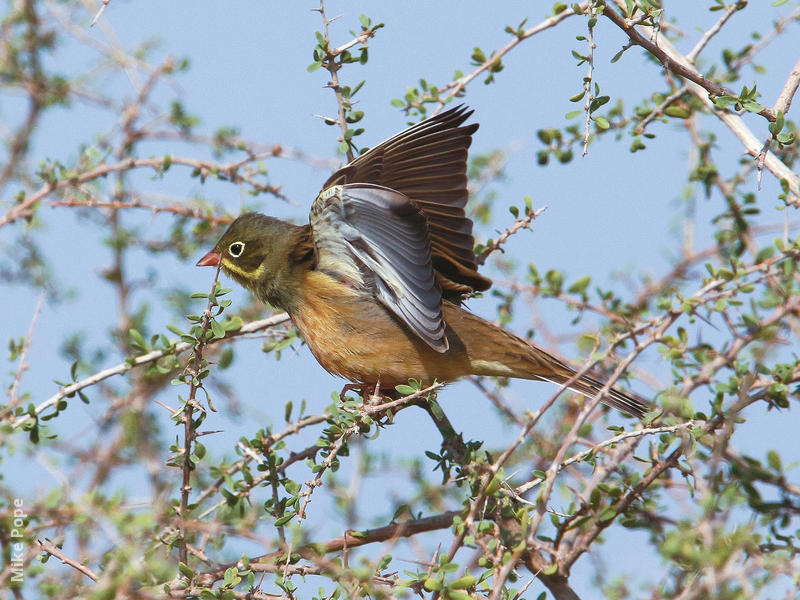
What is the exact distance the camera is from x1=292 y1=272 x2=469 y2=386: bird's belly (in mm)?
4613

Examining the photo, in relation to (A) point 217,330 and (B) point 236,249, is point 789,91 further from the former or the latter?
(B) point 236,249

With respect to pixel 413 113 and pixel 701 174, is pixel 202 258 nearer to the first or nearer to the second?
pixel 413 113

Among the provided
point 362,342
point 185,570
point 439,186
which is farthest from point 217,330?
point 439,186

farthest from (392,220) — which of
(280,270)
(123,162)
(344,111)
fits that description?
(123,162)

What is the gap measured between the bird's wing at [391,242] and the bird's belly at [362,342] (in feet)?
0.86

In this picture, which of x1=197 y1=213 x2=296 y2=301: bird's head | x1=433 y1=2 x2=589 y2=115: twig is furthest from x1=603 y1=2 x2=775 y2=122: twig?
x1=197 y1=213 x2=296 y2=301: bird's head

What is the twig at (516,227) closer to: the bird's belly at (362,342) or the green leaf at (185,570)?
the bird's belly at (362,342)

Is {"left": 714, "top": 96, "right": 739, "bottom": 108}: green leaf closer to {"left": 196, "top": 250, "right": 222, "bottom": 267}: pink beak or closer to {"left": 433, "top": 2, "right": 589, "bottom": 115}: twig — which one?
{"left": 433, "top": 2, "right": 589, "bottom": 115}: twig

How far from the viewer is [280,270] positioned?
4895 mm

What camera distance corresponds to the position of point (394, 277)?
4219 millimetres

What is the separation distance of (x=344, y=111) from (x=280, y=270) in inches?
40.7

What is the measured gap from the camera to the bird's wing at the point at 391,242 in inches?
155

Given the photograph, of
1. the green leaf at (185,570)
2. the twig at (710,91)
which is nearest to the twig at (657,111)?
the twig at (710,91)

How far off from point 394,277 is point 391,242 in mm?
180
